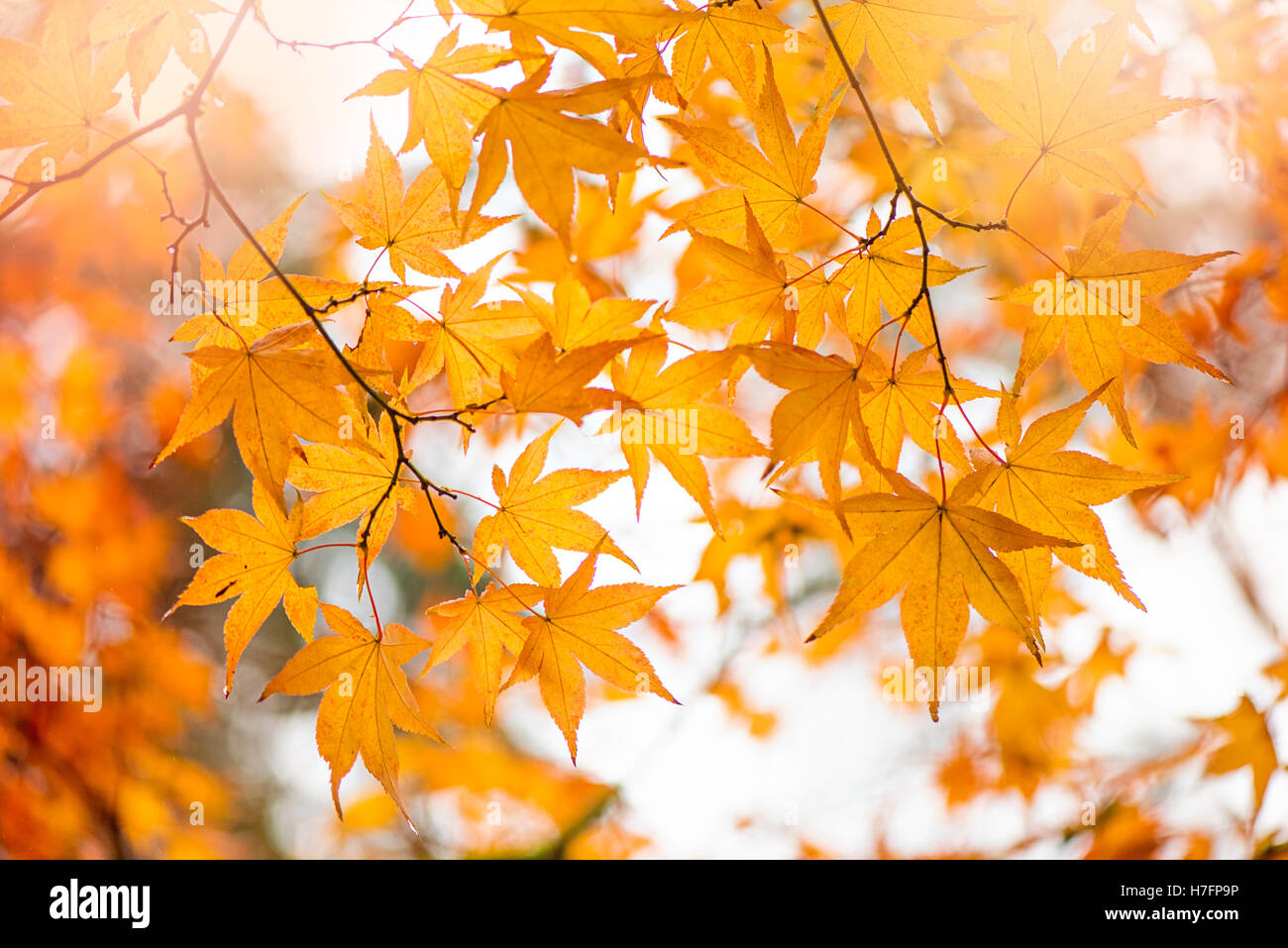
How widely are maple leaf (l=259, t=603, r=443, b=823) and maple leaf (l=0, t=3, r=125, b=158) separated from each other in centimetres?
42

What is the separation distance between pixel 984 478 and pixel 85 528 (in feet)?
7.92

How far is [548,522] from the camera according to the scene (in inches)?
25.6

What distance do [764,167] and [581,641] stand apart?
1.34ft

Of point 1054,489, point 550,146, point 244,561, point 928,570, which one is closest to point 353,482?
point 244,561

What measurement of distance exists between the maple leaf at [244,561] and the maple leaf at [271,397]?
100mm

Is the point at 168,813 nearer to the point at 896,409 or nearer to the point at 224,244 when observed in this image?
the point at 224,244

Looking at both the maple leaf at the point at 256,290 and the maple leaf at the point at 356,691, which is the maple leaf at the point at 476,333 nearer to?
the maple leaf at the point at 256,290

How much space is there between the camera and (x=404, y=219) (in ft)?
2.16

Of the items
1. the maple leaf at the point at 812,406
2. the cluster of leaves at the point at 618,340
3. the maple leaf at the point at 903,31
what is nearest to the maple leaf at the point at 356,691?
the cluster of leaves at the point at 618,340

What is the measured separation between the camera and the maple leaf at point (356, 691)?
62 cm

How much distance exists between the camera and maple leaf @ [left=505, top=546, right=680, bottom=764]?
1.94 feet

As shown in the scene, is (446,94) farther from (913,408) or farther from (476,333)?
(913,408)

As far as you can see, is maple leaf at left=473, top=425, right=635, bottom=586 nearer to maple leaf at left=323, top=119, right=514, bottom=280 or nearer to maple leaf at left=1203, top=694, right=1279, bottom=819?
maple leaf at left=323, top=119, right=514, bottom=280

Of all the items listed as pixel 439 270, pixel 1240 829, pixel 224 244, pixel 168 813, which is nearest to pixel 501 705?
pixel 168 813
